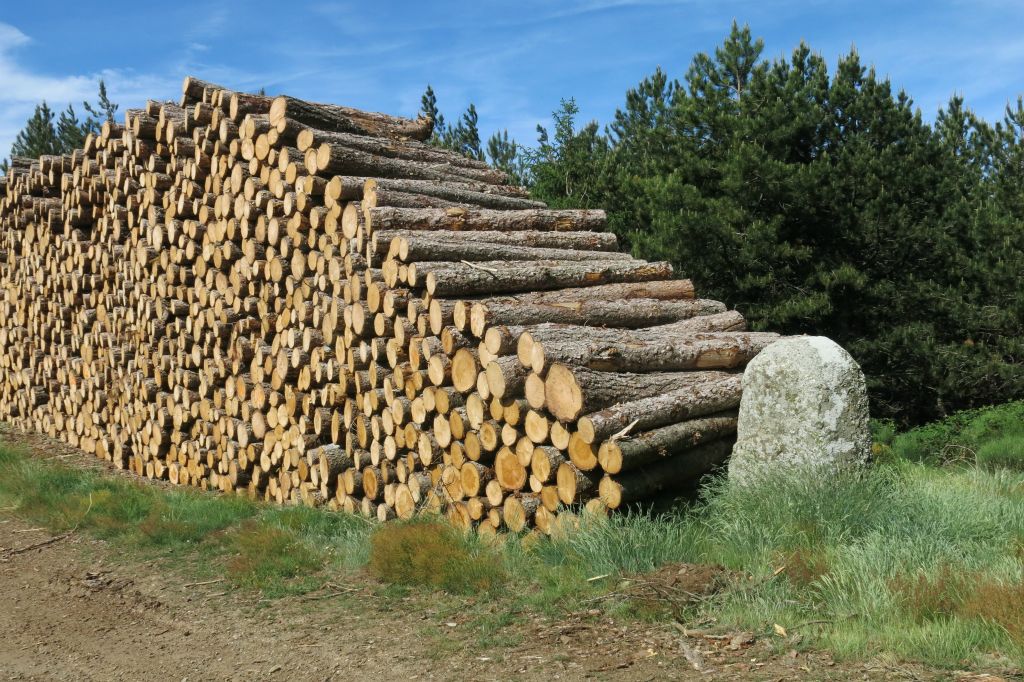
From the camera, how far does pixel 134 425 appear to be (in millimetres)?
10414

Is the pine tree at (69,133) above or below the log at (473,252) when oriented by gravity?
above

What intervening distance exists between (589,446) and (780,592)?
1.61m

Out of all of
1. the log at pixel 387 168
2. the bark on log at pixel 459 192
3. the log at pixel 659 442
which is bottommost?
the log at pixel 659 442

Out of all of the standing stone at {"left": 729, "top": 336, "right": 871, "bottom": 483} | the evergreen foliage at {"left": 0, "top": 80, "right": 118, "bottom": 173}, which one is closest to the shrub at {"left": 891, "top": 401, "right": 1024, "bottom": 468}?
the standing stone at {"left": 729, "top": 336, "right": 871, "bottom": 483}

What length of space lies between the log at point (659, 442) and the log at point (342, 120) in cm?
441

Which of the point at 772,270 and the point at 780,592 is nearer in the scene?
the point at 780,592

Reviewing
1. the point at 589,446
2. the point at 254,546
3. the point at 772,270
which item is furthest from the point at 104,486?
the point at 772,270

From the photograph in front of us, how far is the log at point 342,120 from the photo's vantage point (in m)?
8.31

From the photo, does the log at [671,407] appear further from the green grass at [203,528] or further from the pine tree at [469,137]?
the pine tree at [469,137]

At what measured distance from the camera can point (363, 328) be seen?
289 inches

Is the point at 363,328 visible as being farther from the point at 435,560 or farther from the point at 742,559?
the point at 742,559

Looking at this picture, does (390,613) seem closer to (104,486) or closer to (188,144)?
(104,486)

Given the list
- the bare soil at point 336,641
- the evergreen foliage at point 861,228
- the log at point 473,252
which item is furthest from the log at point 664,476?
the evergreen foliage at point 861,228

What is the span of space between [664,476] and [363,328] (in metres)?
2.68
